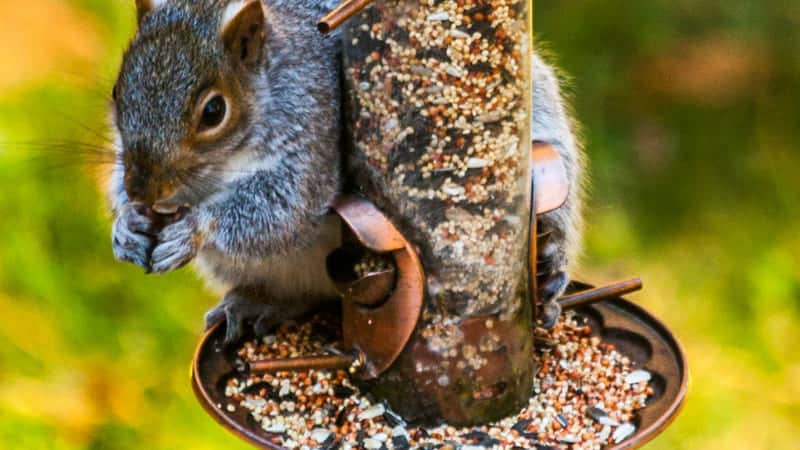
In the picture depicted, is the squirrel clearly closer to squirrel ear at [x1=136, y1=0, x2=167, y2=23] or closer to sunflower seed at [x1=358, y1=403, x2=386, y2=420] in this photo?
squirrel ear at [x1=136, y1=0, x2=167, y2=23]

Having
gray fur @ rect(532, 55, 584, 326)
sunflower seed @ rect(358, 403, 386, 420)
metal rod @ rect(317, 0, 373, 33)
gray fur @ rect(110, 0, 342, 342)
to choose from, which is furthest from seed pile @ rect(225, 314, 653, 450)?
metal rod @ rect(317, 0, 373, 33)

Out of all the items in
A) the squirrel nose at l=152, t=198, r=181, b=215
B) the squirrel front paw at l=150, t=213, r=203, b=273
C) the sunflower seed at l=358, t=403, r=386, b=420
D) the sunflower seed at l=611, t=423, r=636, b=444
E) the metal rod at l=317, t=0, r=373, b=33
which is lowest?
the sunflower seed at l=358, t=403, r=386, b=420

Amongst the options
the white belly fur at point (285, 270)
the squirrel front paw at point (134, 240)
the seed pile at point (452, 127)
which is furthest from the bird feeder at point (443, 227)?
the squirrel front paw at point (134, 240)

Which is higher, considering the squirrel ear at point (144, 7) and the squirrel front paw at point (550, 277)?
the squirrel ear at point (144, 7)

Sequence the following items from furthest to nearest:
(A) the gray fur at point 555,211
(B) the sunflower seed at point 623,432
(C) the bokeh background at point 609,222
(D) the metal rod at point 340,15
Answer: (C) the bokeh background at point 609,222, (A) the gray fur at point 555,211, (B) the sunflower seed at point 623,432, (D) the metal rod at point 340,15

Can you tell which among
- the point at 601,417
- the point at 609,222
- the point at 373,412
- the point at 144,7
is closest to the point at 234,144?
the point at 144,7

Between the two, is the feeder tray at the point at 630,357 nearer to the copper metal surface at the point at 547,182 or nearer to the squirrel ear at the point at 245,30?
the copper metal surface at the point at 547,182

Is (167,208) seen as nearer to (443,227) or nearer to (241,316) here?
(241,316)
